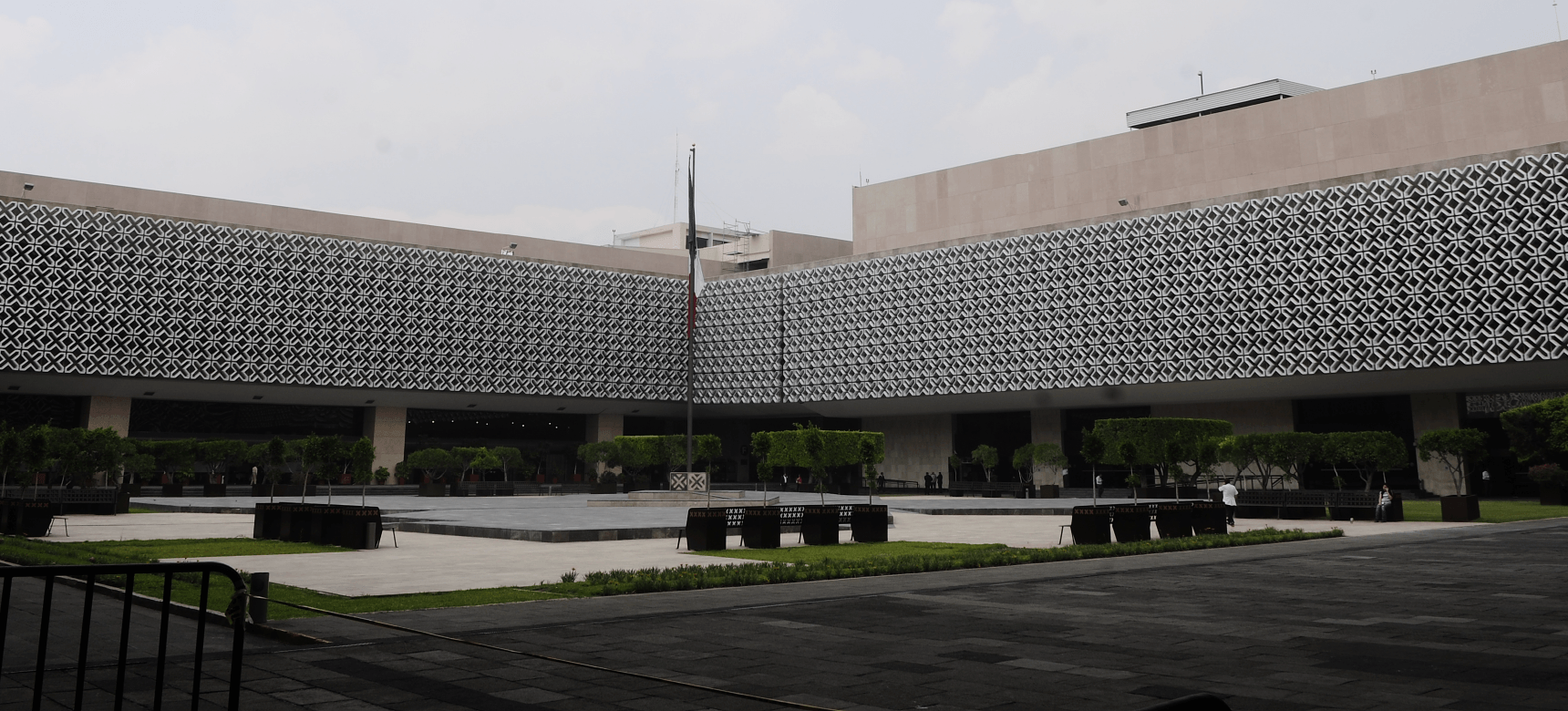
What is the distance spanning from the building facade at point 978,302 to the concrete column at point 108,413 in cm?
18

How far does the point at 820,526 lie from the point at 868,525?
47.4 inches

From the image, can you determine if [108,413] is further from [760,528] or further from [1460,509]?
[1460,509]

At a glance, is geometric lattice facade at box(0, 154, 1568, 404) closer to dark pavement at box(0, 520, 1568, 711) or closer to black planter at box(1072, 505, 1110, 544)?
black planter at box(1072, 505, 1110, 544)

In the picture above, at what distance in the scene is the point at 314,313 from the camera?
50938 mm

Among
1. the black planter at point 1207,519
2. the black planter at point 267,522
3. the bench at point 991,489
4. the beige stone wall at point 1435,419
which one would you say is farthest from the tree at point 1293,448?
the black planter at point 267,522

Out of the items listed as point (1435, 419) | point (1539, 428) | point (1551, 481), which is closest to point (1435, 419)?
point (1435, 419)

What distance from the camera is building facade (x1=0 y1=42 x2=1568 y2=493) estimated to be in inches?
1575

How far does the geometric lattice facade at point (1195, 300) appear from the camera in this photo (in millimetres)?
37812

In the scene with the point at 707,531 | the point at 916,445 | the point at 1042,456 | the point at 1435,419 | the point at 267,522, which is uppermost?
the point at 1435,419

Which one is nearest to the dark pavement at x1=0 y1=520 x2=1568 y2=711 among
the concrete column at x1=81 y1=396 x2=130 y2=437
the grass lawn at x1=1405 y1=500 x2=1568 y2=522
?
the grass lawn at x1=1405 y1=500 x2=1568 y2=522

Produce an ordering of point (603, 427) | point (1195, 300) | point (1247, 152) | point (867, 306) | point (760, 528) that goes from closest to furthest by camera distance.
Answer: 1. point (760, 528)
2. point (1195, 300)
3. point (1247, 152)
4. point (867, 306)
5. point (603, 427)

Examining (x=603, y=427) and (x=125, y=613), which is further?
(x=603, y=427)

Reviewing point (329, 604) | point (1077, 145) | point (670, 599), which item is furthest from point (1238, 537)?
point (1077, 145)

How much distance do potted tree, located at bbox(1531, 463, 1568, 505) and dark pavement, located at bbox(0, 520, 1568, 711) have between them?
1099 inches
